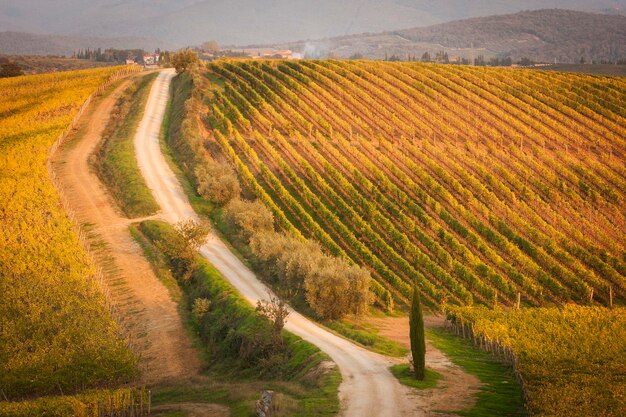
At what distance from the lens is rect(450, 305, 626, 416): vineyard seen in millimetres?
29289

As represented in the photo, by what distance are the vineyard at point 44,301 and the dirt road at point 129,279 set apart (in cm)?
246

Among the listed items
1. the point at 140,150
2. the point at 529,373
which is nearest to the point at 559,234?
the point at 529,373

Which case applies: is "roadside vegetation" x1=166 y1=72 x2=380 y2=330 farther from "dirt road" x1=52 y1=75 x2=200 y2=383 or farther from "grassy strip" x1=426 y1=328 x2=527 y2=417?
"dirt road" x1=52 y1=75 x2=200 y2=383

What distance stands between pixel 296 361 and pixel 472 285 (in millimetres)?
23813

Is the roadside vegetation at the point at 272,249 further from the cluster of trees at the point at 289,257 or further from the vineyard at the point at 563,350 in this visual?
the vineyard at the point at 563,350

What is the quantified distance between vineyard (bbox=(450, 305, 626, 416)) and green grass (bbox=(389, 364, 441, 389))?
450 centimetres

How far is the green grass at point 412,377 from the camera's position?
33.3 metres

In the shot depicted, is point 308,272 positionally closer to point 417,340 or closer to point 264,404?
point 417,340

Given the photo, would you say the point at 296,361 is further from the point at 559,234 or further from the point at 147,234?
the point at 559,234

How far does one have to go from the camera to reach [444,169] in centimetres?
7762

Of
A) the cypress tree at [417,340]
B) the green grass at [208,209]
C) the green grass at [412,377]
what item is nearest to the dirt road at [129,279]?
the green grass at [208,209]

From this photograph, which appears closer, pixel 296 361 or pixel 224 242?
pixel 296 361

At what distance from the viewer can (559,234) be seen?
63.6 meters

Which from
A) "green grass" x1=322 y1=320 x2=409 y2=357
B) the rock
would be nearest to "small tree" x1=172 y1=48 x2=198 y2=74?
"green grass" x1=322 y1=320 x2=409 y2=357
